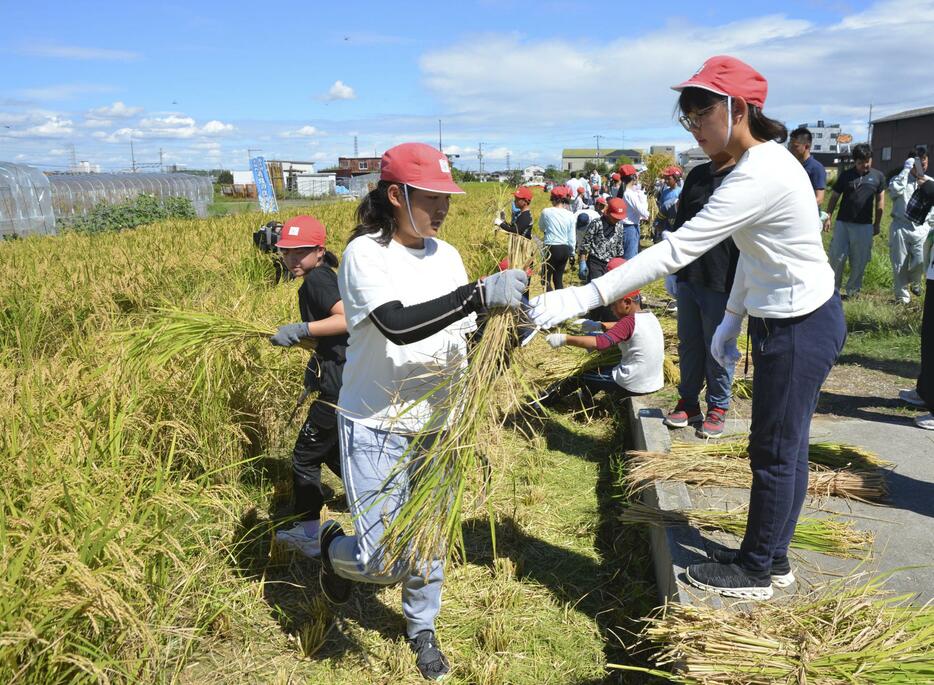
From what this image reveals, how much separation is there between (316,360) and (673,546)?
1765 mm

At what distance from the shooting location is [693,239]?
1.98 m

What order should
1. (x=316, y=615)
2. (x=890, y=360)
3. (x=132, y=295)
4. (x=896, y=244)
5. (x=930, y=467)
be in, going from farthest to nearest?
(x=896, y=244)
(x=890, y=360)
(x=132, y=295)
(x=930, y=467)
(x=316, y=615)

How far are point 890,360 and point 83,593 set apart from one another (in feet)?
20.5

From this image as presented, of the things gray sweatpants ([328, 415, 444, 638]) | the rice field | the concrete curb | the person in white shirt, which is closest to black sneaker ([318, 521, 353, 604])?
the rice field

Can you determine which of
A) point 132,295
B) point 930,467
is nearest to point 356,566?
point 930,467

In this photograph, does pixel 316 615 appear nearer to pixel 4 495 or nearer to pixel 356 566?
pixel 356 566

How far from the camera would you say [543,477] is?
4.00 metres

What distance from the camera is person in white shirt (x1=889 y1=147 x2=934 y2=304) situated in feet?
24.7

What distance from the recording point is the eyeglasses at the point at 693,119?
2.08m

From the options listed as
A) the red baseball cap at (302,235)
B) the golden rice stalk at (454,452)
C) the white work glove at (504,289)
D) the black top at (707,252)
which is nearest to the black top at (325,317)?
the red baseball cap at (302,235)

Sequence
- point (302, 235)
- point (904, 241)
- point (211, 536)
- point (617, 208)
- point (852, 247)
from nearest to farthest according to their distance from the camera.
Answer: point (211, 536) → point (302, 235) → point (617, 208) → point (904, 241) → point (852, 247)

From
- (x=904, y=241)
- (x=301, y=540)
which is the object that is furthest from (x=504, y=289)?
(x=904, y=241)

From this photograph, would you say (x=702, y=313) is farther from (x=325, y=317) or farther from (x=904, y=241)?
(x=904, y=241)

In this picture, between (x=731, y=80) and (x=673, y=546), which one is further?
(x=673, y=546)
